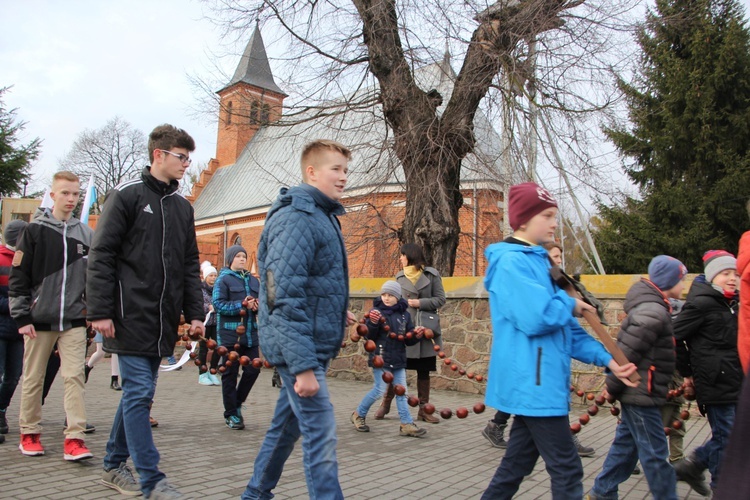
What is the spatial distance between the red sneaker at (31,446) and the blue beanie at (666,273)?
15.1 feet

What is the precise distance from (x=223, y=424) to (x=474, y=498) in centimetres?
331

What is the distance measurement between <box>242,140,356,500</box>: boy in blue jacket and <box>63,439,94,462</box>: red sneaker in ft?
6.20

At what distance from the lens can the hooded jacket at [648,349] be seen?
3422mm

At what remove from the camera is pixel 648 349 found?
3549mm

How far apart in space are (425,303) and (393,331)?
1.99 feet

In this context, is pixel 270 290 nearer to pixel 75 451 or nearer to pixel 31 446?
pixel 75 451

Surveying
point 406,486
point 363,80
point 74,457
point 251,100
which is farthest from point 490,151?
point 74,457

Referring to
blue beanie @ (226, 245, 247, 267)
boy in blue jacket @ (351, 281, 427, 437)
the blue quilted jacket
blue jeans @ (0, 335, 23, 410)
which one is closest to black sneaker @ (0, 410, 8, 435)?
blue jeans @ (0, 335, 23, 410)

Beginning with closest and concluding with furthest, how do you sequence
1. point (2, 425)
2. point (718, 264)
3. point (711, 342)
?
point (711, 342) < point (718, 264) < point (2, 425)

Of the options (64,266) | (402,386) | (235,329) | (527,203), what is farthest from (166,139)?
(402,386)

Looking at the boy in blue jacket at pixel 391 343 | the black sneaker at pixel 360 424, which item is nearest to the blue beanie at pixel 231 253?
the boy in blue jacket at pixel 391 343

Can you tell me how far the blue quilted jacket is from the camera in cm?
273

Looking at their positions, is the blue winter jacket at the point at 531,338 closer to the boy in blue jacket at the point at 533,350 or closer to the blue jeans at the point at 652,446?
the boy in blue jacket at the point at 533,350

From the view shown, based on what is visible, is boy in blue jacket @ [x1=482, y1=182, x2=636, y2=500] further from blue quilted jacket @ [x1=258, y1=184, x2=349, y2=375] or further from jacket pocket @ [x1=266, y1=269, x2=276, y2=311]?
jacket pocket @ [x1=266, y1=269, x2=276, y2=311]
